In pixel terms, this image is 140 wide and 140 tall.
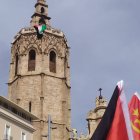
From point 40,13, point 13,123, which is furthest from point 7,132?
point 40,13

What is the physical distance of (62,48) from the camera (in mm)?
60469

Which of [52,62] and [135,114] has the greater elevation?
[52,62]

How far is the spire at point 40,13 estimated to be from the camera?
64956 millimetres

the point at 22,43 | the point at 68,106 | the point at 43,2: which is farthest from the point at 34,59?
the point at 43,2

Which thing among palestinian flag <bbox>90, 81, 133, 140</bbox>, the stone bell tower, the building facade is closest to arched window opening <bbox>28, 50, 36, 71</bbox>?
the stone bell tower

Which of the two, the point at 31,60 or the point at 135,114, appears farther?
the point at 31,60

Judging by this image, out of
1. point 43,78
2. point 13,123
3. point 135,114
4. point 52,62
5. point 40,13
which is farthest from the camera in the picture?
point 40,13

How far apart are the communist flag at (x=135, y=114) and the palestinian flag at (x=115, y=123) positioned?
24 cm

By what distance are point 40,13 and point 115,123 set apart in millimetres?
61592

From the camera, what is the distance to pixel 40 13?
66.6 meters

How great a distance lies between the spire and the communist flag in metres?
58.5

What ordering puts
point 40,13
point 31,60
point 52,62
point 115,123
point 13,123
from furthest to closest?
point 40,13 < point 52,62 < point 31,60 < point 13,123 < point 115,123

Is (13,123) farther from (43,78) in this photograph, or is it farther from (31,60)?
(31,60)

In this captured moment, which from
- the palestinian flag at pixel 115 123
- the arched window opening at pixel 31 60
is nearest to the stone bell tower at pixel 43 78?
the arched window opening at pixel 31 60
